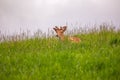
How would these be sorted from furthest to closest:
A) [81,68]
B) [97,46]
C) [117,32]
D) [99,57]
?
[117,32]
[97,46]
[99,57]
[81,68]

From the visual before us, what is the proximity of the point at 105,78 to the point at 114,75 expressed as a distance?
224 mm

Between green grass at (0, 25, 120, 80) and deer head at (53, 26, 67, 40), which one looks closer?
green grass at (0, 25, 120, 80)

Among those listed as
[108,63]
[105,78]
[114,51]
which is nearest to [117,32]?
[114,51]

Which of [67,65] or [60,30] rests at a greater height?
[60,30]

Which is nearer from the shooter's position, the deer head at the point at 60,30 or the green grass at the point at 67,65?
the green grass at the point at 67,65

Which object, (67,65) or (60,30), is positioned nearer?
(67,65)

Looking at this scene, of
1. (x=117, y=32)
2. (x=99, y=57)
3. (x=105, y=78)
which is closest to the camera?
(x=105, y=78)

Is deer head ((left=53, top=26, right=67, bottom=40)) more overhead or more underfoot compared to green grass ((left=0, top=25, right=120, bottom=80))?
more overhead

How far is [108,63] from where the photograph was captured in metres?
6.57

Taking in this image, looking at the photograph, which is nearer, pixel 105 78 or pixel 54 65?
pixel 105 78

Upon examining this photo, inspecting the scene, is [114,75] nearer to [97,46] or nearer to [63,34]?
[97,46]

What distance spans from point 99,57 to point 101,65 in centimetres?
48

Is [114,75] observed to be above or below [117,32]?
below

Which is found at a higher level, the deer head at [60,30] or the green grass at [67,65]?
the deer head at [60,30]
